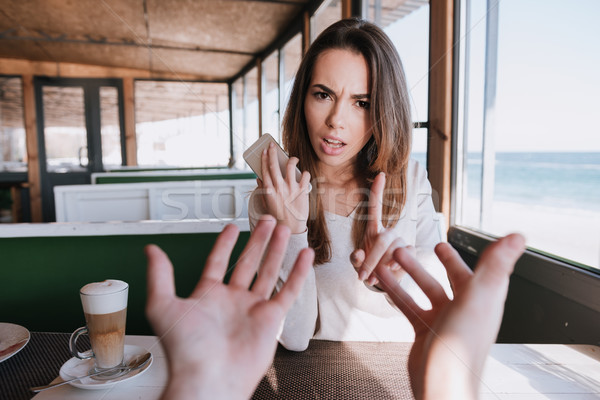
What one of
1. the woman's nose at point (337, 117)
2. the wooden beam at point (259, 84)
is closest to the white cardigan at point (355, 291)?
Result: the woman's nose at point (337, 117)

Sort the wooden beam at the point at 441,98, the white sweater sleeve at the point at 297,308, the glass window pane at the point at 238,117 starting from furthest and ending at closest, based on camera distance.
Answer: the glass window pane at the point at 238,117
the wooden beam at the point at 441,98
the white sweater sleeve at the point at 297,308

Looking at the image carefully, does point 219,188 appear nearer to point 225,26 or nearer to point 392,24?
point 392,24

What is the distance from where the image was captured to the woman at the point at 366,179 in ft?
3.83

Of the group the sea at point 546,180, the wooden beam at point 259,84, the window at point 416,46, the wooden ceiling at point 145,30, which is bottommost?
the sea at point 546,180

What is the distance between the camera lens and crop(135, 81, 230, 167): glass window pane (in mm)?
7781

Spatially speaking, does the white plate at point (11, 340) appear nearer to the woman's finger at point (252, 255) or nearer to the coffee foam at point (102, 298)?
the coffee foam at point (102, 298)

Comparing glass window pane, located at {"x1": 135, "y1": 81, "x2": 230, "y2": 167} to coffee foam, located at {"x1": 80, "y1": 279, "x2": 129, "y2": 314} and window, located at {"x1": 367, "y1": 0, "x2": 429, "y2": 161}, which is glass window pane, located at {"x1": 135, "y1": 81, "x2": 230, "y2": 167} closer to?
window, located at {"x1": 367, "y1": 0, "x2": 429, "y2": 161}

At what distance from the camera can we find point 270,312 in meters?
0.47

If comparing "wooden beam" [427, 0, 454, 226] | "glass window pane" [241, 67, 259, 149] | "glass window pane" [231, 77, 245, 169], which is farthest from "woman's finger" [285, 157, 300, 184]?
"glass window pane" [231, 77, 245, 169]

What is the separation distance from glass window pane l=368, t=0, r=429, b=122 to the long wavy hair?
0.47m

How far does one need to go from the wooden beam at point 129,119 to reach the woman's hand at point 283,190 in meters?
7.27

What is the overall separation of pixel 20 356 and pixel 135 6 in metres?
4.56

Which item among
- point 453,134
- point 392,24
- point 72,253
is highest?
point 392,24

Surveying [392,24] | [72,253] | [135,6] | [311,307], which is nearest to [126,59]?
[135,6]
